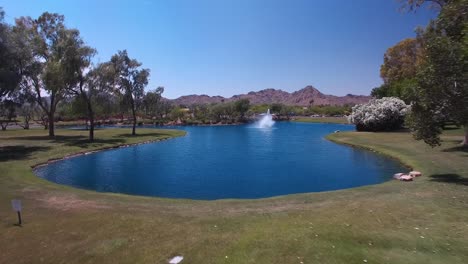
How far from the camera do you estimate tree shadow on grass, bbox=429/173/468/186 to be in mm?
20375

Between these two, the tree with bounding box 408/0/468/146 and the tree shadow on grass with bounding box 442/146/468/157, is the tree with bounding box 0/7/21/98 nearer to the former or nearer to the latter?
the tree with bounding box 408/0/468/146

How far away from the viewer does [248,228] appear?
40.2 feet

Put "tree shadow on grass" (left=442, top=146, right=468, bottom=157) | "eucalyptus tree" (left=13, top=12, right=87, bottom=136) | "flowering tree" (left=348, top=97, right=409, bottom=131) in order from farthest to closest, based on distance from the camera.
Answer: "flowering tree" (left=348, top=97, right=409, bottom=131) < "eucalyptus tree" (left=13, top=12, right=87, bottom=136) < "tree shadow on grass" (left=442, top=146, right=468, bottom=157)

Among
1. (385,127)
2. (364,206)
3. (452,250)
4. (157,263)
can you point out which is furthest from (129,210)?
(385,127)

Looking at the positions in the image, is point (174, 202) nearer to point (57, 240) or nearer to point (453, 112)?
point (57, 240)

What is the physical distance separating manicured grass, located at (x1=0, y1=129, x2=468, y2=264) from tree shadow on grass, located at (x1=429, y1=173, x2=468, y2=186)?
0.38m

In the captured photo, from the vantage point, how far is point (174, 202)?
18625mm

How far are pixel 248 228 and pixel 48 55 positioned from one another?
179 ft

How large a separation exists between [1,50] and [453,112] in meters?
41.4

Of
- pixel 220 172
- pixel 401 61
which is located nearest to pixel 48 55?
pixel 220 172

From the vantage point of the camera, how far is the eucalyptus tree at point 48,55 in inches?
1807

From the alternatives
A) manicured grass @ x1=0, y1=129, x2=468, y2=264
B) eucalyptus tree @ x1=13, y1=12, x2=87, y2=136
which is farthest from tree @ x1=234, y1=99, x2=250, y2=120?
manicured grass @ x1=0, y1=129, x2=468, y2=264

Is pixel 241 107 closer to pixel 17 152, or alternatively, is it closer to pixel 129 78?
pixel 129 78

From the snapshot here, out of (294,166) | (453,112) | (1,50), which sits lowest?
(294,166)
